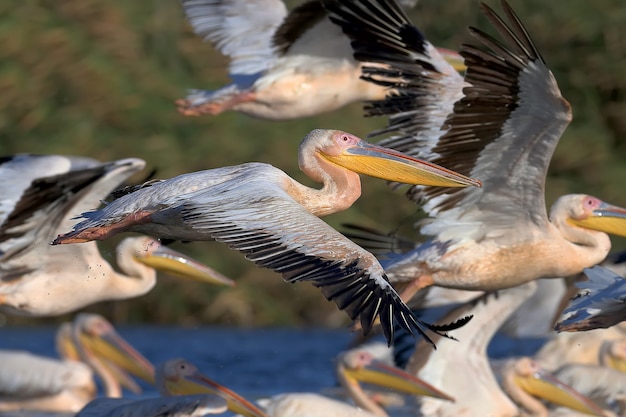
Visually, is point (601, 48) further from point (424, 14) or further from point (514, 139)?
point (514, 139)

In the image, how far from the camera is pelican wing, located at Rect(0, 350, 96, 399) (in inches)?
348

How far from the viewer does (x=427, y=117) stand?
709cm

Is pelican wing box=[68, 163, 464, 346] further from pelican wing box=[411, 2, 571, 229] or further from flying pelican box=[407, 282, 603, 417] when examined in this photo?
flying pelican box=[407, 282, 603, 417]

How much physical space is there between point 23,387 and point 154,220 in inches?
141

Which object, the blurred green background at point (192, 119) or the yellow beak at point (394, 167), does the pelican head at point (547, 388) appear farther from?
the blurred green background at point (192, 119)

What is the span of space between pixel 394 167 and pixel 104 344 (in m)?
4.69

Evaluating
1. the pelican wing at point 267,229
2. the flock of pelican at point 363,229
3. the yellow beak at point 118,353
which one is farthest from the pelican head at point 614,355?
the pelican wing at point 267,229

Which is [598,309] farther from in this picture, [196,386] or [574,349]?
[574,349]

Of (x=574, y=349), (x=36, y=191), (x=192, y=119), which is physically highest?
(x=36, y=191)

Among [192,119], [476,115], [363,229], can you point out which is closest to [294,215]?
[476,115]

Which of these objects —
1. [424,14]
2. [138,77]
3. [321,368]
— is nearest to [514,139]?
[321,368]

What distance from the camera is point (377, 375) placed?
8.12m

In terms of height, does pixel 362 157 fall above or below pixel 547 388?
above

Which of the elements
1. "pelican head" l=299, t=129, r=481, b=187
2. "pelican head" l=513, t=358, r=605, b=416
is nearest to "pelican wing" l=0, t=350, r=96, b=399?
"pelican head" l=513, t=358, r=605, b=416
